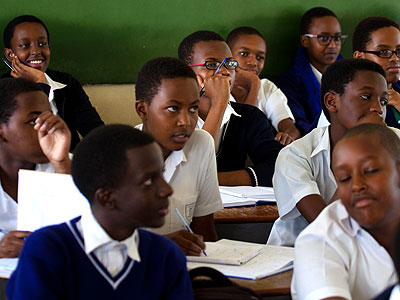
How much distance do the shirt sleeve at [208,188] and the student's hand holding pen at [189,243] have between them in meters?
0.43

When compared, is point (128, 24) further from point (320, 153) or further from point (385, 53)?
point (320, 153)

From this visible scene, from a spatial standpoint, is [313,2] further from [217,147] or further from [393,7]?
[217,147]

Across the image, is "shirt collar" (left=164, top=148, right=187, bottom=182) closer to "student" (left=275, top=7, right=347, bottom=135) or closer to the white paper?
the white paper

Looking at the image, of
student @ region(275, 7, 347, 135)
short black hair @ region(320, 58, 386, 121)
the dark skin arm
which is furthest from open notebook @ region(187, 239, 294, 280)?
student @ region(275, 7, 347, 135)

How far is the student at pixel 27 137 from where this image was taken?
7.08ft

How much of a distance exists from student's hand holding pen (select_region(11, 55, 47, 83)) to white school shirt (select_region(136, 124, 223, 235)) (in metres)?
1.45

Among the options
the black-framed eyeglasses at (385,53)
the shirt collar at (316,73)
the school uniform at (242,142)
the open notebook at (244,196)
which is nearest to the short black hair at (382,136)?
the open notebook at (244,196)

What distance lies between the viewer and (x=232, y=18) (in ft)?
15.0

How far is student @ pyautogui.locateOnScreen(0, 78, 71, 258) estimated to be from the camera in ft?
7.08

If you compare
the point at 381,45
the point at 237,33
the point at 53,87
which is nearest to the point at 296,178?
the point at 53,87

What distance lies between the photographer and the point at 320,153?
2.44 meters

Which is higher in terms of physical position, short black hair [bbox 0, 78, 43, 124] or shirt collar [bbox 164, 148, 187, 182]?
short black hair [bbox 0, 78, 43, 124]

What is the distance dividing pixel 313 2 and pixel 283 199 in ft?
9.29

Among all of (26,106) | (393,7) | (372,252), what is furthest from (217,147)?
(393,7)
